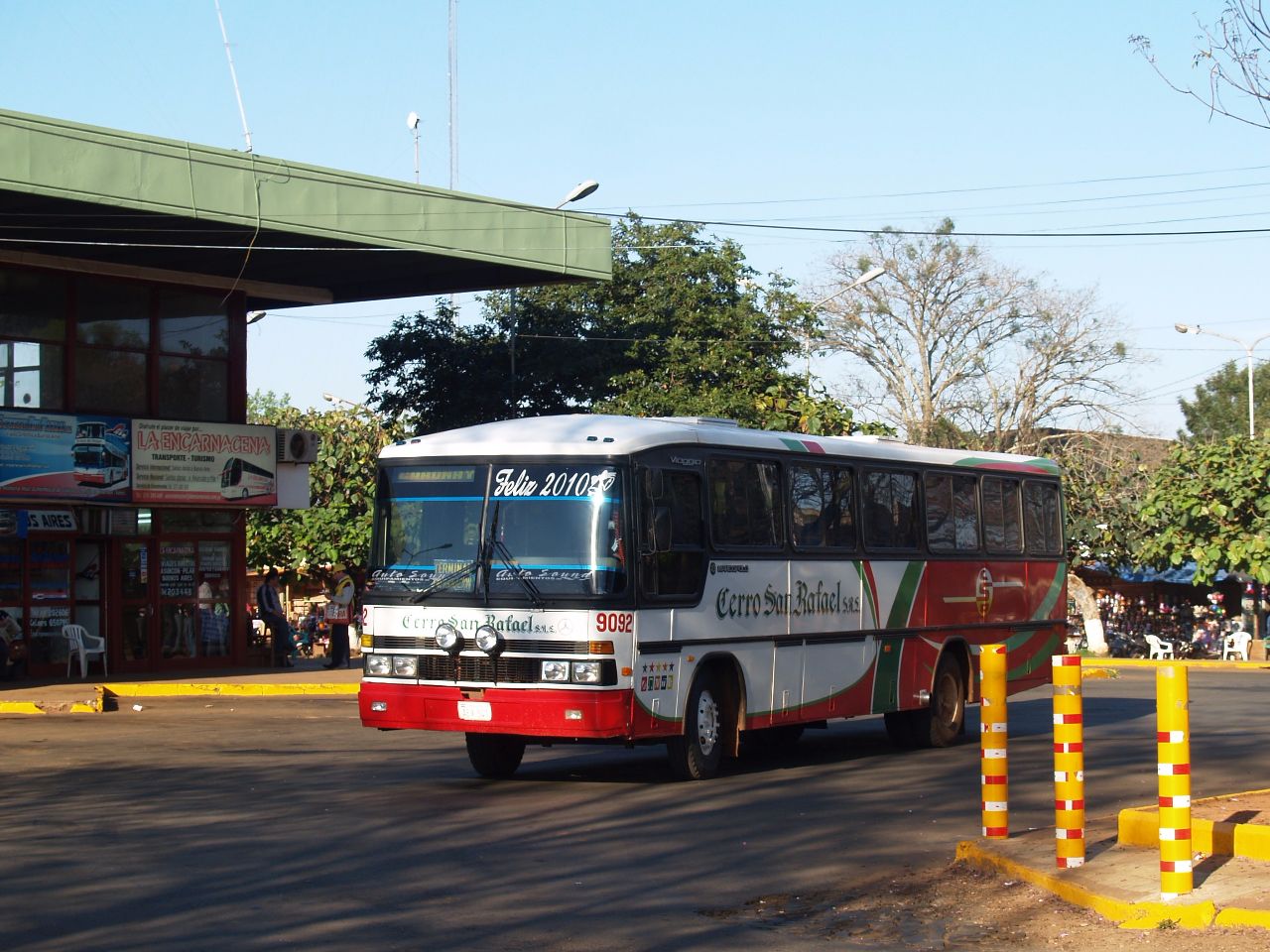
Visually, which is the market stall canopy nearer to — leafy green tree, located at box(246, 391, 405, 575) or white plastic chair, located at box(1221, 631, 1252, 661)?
leafy green tree, located at box(246, 391, 405, 575)

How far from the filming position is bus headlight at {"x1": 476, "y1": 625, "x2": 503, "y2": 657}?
13.0 meters

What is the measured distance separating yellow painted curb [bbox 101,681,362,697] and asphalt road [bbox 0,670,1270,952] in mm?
4341

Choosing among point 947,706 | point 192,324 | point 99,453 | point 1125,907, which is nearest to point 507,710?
point 1125,907

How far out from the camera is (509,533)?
13266 mm

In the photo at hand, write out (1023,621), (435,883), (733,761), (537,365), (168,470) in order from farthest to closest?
1. (537,365)
2. (168,470)
3. (1023,621)
4. (733,761)
5. (435,883)

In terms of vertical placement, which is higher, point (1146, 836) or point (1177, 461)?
point (1177, 461)

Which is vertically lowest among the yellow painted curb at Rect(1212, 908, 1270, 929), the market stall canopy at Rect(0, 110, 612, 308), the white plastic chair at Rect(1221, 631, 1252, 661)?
the white plastic chair at Rect(1221, 631, 1252, 661)

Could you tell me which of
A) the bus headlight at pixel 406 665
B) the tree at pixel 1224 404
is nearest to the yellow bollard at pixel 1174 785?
the bus headlight at pixel 406 665

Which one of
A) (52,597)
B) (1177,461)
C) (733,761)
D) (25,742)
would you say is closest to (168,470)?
(52,597)

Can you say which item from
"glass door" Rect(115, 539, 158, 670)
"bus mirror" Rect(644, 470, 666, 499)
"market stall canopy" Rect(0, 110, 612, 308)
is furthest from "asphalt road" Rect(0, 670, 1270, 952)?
"glass door" Rect(115, 539, 158, 670)

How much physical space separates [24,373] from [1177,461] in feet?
92.6

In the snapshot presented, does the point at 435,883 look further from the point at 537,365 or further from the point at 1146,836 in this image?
the point at 537,365

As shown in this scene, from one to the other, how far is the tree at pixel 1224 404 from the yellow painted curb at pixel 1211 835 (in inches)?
2737

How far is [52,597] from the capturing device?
84.5 feet
